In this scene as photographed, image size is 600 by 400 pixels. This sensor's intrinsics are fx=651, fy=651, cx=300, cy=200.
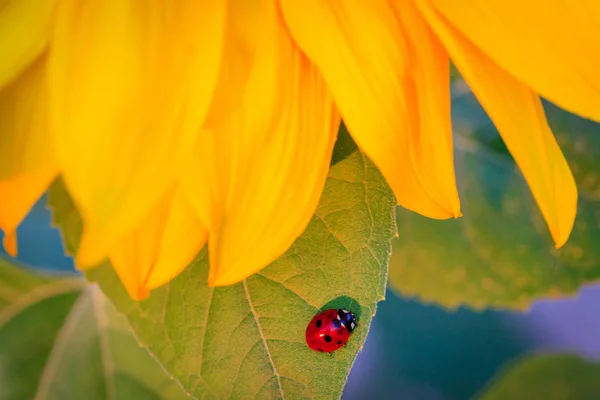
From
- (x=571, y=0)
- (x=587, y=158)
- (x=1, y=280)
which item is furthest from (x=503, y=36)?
(x=1, y=280)

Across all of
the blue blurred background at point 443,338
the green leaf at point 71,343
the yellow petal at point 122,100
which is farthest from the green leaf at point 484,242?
the yellow petal at point 122,100

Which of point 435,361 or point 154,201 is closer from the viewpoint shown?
point 154,201

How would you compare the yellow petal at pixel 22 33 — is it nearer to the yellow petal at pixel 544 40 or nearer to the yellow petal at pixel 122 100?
the yellow petal at pixel 122 100

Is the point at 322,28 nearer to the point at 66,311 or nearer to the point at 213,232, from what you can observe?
the point at 213,232

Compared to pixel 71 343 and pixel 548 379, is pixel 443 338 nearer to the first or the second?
pixel 548 379

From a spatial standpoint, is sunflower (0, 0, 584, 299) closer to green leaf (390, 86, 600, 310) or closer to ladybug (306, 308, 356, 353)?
ladybug (306, 308, 356, 353)
